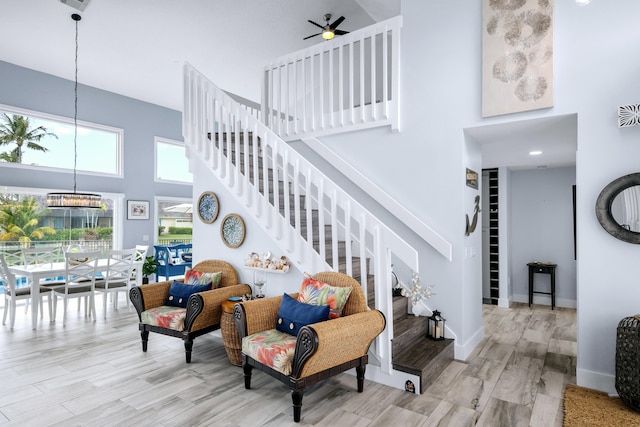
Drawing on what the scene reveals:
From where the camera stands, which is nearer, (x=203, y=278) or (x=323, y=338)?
(x=323, y=338)

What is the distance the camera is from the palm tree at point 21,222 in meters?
6.05

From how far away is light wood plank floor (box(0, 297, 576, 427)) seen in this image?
2.52 metres

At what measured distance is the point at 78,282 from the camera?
5.27 m

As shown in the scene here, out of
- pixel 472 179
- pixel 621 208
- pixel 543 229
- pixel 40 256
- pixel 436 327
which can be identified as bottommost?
pixel 436 327

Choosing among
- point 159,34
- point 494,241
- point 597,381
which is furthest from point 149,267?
point 597,381

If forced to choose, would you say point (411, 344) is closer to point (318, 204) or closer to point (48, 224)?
point (318, 204)

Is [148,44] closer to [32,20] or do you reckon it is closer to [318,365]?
[32,20]

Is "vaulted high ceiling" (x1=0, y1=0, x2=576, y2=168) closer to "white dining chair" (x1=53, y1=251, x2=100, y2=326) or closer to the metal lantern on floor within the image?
the metal lantern on floor

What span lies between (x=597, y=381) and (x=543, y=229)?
367 cm

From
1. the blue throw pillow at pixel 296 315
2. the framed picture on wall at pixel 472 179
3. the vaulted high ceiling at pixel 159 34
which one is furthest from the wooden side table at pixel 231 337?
the vaulted high ceiling at pixel 159 34

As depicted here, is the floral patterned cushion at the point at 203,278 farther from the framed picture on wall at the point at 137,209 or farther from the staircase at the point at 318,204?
the framed picture on wall at the point at 137,209

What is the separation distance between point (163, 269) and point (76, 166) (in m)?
2.52

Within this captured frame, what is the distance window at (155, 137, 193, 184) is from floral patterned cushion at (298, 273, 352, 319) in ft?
19.9

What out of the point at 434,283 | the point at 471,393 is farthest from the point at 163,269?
the point at 471,393
